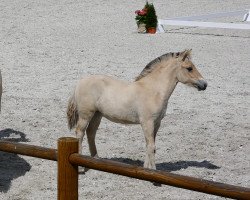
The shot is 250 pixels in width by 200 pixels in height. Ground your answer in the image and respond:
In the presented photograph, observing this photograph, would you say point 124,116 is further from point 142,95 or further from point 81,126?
point 81,126

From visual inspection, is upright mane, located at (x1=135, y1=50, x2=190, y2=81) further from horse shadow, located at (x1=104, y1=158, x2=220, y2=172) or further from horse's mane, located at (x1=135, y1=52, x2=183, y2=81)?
horse shadow, located at (x1=104, y1=158, x2=220, y2=172)

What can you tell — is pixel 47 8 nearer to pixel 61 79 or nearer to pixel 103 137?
pixel 61 79

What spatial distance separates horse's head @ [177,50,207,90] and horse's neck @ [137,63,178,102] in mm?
72

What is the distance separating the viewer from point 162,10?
67.8ft

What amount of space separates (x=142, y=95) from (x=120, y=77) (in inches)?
193

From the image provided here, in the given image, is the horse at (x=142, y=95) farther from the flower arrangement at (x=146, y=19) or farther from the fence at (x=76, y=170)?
the flower arrangement at (x=146, y=19)

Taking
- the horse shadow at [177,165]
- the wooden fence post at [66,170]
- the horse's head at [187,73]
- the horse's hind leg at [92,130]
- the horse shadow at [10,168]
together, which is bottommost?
the horse shadow at [177,165]

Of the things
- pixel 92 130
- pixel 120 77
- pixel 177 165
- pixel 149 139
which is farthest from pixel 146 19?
pixel 149 139

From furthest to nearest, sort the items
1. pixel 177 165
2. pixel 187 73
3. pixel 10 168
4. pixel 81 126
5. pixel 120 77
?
1. pixel 120 77
2. pixel 177 165
3. pixel 10 168
4. pixel 81 126
5. pixel 187 73

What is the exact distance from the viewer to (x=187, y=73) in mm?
5914

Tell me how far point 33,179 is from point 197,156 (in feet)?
6.54

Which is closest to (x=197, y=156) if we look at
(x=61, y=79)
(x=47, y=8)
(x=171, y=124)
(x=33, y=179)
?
(x=171, y=124)

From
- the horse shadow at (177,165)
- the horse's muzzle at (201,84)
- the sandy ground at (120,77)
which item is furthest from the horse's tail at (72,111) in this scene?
the horse's muzzle at (201,84)

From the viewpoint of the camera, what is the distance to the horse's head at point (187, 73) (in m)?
5.91
